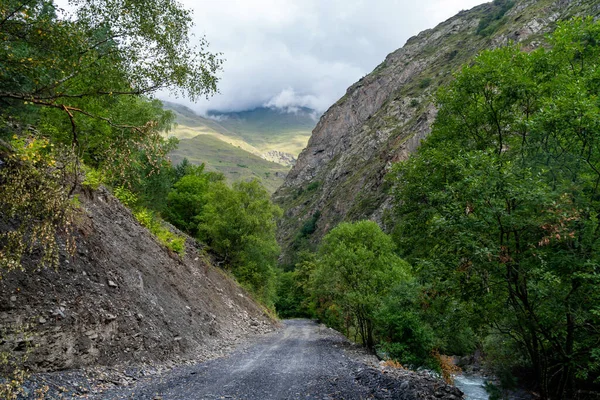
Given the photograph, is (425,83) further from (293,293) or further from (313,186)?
(293,293)

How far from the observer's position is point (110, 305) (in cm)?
1091

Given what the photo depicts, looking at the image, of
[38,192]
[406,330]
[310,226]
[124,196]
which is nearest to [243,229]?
[124,196]

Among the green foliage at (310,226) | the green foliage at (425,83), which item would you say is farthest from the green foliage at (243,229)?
the green foliage at (425,83)

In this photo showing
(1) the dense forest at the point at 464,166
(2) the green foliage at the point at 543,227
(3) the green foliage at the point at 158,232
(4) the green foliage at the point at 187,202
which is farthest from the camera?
(4) the green foliage at the point at 187,202

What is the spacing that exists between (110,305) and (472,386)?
2617cm

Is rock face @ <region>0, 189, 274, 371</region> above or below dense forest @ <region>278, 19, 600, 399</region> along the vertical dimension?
below

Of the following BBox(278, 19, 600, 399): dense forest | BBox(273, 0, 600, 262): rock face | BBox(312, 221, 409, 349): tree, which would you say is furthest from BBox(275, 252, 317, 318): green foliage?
BBox(278, 19, 600, 399): dense forest

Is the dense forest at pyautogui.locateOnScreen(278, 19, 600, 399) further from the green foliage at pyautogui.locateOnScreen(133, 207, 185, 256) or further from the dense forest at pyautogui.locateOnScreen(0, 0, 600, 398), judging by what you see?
the green foliage at pyautogui.locateOnScreen(133, 207, 185, 256)

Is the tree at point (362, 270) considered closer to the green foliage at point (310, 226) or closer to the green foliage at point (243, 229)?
the green foliage at point (243, 229)

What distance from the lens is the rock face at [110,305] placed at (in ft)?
26.5

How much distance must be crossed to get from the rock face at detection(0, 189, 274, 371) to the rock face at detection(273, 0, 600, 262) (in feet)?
178

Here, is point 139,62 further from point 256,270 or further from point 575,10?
point 575,10

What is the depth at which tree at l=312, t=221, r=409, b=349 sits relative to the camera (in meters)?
23.4

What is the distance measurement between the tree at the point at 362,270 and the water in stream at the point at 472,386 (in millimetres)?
6827
